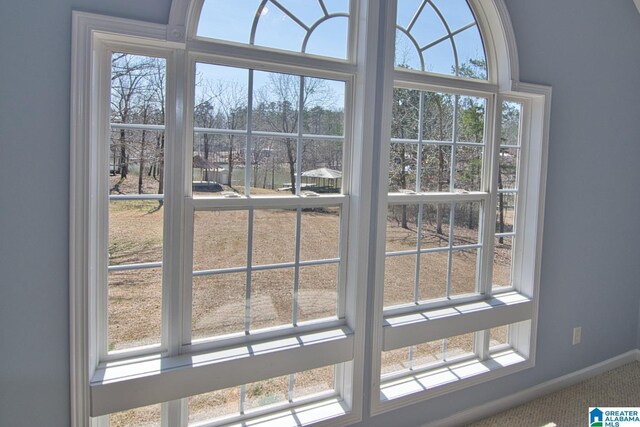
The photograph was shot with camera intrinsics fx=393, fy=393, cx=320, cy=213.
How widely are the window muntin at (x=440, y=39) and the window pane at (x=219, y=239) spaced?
1.16 metres

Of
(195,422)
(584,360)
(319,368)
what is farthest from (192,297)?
(584,360)

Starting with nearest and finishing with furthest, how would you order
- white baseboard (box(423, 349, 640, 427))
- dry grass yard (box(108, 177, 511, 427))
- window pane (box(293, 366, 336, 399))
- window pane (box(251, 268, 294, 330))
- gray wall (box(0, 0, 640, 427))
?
1. gray wall (box(0, 0, 640, 427))
2. dry grass yard (box(108, 177, 511, 427))
3. window pane (box(251, 268, 294, 330))
4. window pane (box(293, 366, 336, 399))
5. white baseboard (box(423, 349, 640, 427))

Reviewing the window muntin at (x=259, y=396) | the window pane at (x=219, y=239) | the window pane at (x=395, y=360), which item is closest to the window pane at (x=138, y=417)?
the window muntin at (x=259, y=396)

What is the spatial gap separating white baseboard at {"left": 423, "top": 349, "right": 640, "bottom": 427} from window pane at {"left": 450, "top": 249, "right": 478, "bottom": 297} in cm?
69

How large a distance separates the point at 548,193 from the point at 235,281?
2.01 m

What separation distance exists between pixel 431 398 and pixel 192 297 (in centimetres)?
141

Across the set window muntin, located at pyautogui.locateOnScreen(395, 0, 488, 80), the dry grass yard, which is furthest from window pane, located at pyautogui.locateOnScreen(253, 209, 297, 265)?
window muntin, located at pyautogui.locateOnScreen(395, 0, 488, 80)

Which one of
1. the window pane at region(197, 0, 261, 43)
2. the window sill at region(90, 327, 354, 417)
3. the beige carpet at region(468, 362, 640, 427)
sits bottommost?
the beige carpet at region(468, 362, 640, 427)

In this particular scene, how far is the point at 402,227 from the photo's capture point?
2.16 m

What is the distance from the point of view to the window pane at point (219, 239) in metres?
1.69

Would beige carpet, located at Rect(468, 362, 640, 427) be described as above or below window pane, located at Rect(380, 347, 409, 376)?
below

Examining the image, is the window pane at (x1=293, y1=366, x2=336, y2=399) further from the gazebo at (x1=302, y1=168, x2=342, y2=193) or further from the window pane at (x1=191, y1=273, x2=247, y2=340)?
the gazebo at (x1=302, y1=168, x2=342, y2=193)

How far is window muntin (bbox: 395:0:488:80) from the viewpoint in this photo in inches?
80.7

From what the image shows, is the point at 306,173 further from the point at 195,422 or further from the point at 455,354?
the point at 455,354
